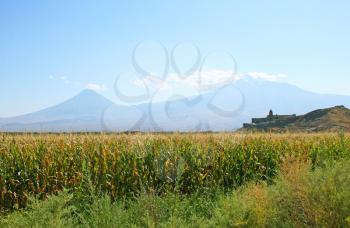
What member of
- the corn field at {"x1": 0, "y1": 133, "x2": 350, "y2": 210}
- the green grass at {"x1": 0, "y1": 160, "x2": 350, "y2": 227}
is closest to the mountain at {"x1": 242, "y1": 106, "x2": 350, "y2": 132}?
the corn field at {"x1": 0, "y1": 133, "x2": 350, "y2": 210}

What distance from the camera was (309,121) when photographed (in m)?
76.9

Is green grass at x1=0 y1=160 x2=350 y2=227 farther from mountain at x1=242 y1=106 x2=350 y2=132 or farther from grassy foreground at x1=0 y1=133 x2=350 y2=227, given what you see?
mountain at x1=242 y1=106 x2=350 y2=132

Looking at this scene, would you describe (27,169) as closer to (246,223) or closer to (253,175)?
(253,175)

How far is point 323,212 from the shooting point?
6453 mm

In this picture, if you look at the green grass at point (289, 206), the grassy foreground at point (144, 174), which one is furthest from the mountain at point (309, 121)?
the green grass at point (289, 206)

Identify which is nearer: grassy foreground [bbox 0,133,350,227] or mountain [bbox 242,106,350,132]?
grassy foreground [bbox 0,133,350,227]

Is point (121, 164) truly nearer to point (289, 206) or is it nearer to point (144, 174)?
point (144, 174)

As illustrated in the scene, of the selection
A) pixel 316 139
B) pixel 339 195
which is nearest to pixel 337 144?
pixel 316 139

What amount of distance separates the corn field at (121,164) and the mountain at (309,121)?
181ft

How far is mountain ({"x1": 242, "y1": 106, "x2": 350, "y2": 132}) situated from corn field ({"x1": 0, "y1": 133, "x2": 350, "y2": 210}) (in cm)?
5507

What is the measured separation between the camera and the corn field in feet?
48.5

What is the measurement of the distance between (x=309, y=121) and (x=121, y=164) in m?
65.7

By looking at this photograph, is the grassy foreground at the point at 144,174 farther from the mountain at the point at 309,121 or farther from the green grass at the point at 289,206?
the mountain at the point at 309,121

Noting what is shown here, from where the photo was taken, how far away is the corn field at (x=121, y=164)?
14773mm
